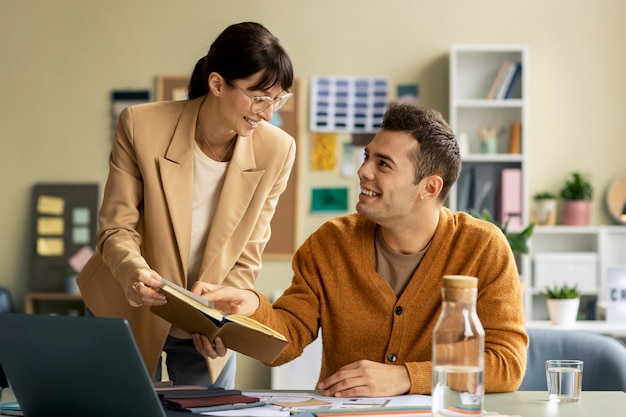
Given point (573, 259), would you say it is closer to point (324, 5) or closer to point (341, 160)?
point (341, 160)

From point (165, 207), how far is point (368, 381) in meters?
0.78

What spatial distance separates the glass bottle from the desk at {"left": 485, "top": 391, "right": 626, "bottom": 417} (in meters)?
0.23

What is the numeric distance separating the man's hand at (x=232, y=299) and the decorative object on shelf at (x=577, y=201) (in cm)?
329

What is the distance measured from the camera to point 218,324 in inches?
62.5

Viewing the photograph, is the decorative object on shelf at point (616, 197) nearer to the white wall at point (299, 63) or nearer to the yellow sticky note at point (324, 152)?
the white wall at point (299, 63)

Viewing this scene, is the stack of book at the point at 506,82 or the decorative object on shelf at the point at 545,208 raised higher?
the stack of book at the point at 506,82

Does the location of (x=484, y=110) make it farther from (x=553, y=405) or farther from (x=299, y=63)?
(x=553, y=405)

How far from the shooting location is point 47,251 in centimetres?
495

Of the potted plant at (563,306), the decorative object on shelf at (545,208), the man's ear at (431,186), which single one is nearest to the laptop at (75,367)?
the man's ear at (431,186)

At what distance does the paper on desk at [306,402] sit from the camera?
145 centimetres

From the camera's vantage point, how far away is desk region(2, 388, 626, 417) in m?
1.47

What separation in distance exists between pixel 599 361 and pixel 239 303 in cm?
85

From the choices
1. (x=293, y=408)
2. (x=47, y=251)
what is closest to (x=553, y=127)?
(x=47, y=251)

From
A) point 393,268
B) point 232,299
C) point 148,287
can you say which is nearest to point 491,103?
point 393,268
